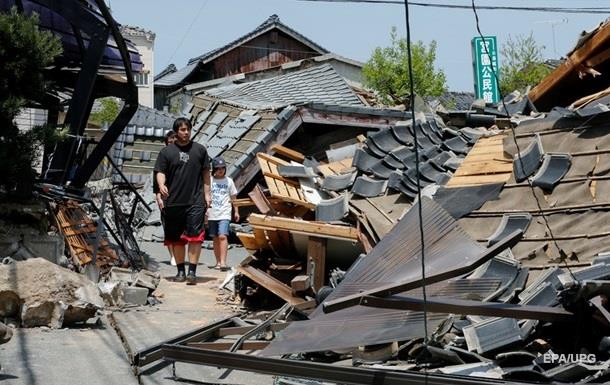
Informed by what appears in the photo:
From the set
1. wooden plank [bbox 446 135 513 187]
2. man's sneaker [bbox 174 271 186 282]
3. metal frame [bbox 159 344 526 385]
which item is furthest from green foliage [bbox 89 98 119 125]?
metal frame [bbox 159 344 526 385]

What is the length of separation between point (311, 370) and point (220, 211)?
26.6 feet

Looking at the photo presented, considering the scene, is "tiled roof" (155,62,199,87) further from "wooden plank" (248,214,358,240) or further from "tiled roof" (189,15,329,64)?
"wooden plank" (248,214,358,240)

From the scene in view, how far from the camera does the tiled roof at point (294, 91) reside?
2077 centimetres

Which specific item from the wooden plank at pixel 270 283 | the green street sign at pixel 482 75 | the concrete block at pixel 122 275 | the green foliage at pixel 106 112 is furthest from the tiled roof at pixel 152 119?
the wooden plank at pixel 270 283

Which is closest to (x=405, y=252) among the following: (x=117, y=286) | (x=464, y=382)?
(x=464, y=382)

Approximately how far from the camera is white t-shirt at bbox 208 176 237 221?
39.2 feet

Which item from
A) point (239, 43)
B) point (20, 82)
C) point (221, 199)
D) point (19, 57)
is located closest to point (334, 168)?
point (221, 199)

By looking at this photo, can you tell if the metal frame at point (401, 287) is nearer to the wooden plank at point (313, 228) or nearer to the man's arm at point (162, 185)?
the wooden plank at point (313, 228)

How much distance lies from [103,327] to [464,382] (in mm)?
4969

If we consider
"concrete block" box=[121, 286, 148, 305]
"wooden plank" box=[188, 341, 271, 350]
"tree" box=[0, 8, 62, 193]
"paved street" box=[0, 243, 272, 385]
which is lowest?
"paved street" box=[0, 243, 272, 385]

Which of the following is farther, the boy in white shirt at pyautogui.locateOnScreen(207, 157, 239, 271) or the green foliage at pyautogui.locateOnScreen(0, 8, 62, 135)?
the boy in white shirt at pyautogui.locateOnScreen(207, 157, 239, 271)

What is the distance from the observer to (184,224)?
1074 cm

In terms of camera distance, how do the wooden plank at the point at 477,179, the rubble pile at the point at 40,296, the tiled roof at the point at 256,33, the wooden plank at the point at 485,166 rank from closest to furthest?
1. the rubble pile at the point at 40,296
2. the wooden plank at the point at 477,179
3. the wooden plank at the point at 485,166
4. the tiled roof at the point at 256,33

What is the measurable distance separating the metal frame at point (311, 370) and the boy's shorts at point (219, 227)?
289 inches
